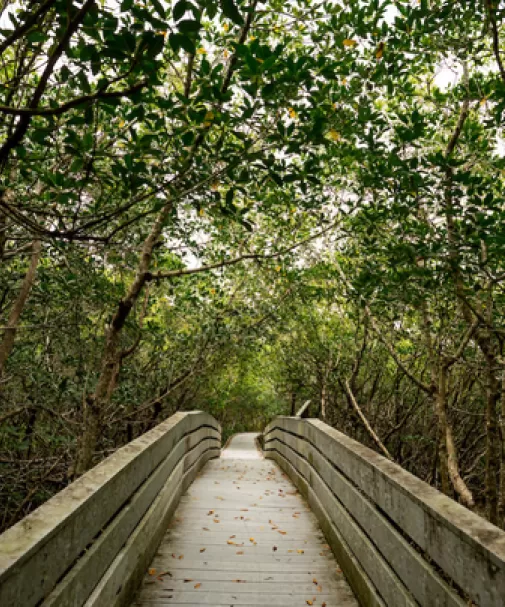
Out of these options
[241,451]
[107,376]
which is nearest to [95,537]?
[107,376]

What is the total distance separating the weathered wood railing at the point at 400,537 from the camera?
176cm

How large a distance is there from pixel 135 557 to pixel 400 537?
175 cm

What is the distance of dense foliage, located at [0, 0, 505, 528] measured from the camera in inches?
101

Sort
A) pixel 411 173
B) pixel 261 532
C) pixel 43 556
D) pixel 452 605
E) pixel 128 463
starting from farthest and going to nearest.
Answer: pixel 261 532, pixel 411 173, pixel 128 463, pixel 452 605, pixel 43 556

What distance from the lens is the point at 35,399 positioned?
7.12m

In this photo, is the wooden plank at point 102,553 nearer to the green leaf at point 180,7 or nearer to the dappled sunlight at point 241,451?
the green leaf at point 180,7

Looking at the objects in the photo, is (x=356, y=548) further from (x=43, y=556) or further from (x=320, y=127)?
(x=320, y=127)

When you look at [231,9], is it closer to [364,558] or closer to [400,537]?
[400,537]

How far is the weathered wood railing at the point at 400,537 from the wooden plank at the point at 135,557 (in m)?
1.57

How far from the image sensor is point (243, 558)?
3826mm

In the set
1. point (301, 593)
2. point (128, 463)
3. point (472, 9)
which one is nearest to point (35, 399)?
point (128, 463)

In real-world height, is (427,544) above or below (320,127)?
below

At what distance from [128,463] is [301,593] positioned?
5.35ft

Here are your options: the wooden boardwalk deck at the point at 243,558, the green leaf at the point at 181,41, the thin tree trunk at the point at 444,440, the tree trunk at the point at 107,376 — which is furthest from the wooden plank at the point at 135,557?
the thin tree trunk at the point at 444,440
